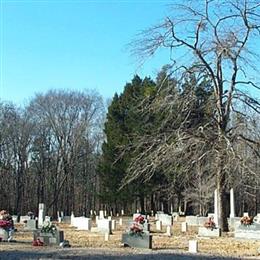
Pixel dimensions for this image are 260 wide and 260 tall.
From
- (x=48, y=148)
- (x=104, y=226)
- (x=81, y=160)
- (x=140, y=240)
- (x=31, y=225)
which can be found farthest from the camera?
(x=81, y=160)

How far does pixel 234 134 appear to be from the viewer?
2141cm

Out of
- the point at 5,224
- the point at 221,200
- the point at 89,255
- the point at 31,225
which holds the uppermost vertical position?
the point at 221,200

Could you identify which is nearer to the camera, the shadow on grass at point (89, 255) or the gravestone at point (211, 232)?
the shadow on grass at point (89, 255)

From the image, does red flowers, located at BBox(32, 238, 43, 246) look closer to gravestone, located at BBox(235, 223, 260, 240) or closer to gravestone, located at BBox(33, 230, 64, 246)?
gravestone, located at BBox(33, 230, 64, 246)

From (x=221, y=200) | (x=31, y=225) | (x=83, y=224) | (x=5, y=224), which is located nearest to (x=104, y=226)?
(x=83, y=224)

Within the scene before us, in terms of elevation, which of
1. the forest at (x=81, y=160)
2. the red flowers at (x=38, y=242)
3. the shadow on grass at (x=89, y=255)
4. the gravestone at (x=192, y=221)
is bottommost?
the shadow on grass at (x=89, y=255)

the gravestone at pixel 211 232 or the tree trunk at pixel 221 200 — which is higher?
the tree trunk at pixel 221 200

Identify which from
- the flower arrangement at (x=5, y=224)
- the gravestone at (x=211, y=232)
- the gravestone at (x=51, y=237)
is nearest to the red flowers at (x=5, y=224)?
the flower arrangement at (x=5, y=224)

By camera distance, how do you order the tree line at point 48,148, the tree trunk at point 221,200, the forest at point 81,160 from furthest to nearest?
1. the tree line at point 48,148
2. the forest at point 81,160
3. the tree trunk at point 221,200

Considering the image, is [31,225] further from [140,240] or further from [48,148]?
[48,148]

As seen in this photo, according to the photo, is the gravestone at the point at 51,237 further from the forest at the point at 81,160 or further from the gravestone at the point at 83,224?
the forest at the point at 81,160

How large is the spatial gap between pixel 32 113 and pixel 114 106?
767 cm

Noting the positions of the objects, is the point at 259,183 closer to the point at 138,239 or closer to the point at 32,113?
the point at 138,239

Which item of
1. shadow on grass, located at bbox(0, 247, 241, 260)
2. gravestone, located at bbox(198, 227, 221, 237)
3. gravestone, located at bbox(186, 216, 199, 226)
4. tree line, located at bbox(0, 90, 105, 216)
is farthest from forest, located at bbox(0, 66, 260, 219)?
shadow on grass, located at bbox(0, 247, 241, 260)
